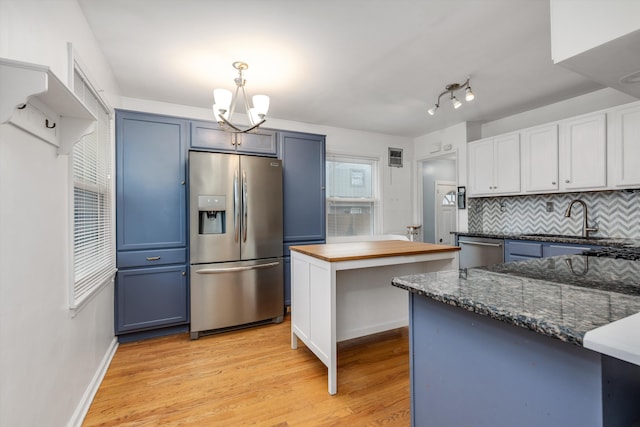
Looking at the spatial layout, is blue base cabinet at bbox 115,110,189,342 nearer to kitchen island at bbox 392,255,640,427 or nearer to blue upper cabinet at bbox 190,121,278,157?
blue upper cabinet at bbox 190,121,278,157

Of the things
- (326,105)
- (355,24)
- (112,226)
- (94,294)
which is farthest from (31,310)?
(326,105)

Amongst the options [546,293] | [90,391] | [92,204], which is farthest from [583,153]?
[90,391]

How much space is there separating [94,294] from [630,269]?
3.02 m

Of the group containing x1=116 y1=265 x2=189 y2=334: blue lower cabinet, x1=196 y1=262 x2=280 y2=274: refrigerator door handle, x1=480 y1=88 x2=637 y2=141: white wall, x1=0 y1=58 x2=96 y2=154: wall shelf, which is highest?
x1=480 y1=88 x2=637 y2=141: white wall

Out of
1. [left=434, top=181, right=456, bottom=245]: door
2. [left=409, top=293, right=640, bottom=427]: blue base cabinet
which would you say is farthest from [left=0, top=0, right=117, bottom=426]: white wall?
[left=434, top=181, right=456, bottom=245]: door

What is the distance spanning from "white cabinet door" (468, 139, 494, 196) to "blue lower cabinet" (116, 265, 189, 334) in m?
3.81

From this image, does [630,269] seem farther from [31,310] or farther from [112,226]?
[112,226]

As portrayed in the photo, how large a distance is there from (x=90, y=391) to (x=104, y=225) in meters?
1.24

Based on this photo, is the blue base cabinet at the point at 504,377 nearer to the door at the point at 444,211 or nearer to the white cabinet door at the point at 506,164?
the white cabinet door at the point at 506,164

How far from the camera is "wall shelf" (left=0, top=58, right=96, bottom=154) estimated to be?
0.96 metres

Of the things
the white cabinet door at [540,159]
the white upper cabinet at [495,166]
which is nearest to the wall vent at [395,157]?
the white upper cabinet at [495,166]

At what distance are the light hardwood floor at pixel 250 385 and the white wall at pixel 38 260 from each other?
14.1 inches

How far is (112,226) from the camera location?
8.78 ft

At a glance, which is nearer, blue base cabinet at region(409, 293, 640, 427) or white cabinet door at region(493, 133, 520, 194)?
blue base cabinet at region(409, 293, 640, 427)
